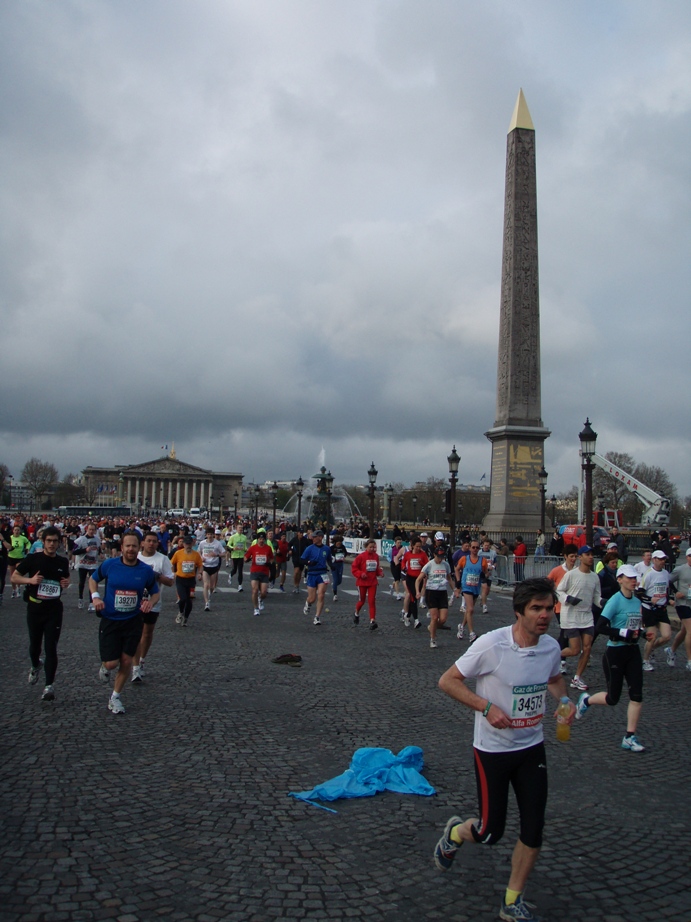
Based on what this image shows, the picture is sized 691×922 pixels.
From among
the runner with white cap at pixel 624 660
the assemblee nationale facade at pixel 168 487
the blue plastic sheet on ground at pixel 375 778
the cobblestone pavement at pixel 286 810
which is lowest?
the cobblestone pavement at pixel 286 810

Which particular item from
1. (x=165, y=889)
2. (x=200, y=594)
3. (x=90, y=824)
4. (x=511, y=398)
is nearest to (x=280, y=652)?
(x=90, y=824)

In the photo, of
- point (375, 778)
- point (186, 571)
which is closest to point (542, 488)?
→ point (186, 571)

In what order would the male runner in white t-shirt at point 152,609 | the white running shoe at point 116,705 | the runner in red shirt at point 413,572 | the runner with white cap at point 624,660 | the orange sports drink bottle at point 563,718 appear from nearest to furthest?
the orange sports drink bottle at point 563,718, the runner with white cap at point 624,660, the white running shoe at point 116,705, the male runner in white t-shirt at point 152,609, the runner in red shirt at point 413,572

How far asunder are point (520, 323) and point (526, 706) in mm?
29334

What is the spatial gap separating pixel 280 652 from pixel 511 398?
74.6ft

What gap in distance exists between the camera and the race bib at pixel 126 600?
7.86 m

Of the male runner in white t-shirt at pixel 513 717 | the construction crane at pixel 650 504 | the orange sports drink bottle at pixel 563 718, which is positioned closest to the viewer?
the male runner in white t-shirt at pixel 513 717

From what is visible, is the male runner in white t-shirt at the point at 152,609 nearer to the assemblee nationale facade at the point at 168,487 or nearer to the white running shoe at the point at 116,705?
the white running shoe at the point at 116,705

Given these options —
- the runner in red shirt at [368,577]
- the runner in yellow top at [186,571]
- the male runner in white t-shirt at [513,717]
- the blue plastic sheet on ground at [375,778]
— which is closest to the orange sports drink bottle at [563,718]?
the male runner in white t-shirt at [513,717]

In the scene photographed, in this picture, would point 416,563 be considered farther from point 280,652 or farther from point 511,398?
point 511,398

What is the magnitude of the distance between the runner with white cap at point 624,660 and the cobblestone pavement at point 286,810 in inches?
13.6

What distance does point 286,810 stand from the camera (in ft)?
17.1

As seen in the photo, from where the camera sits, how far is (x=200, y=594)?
2122 cm

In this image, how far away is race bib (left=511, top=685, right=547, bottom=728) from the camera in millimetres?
3916
